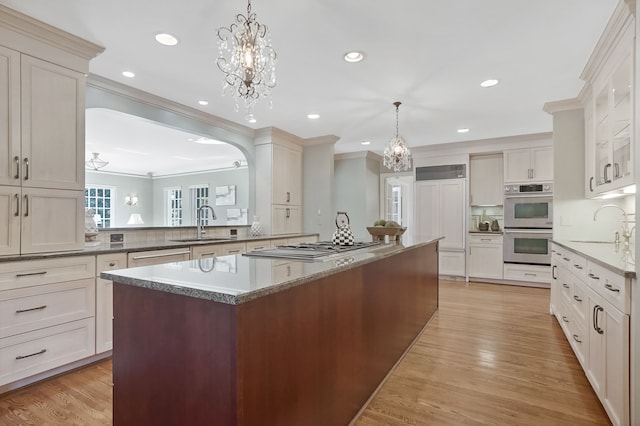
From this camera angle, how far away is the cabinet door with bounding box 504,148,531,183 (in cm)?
552

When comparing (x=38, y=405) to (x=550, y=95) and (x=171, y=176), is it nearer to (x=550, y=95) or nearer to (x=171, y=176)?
(x=550, y=95)

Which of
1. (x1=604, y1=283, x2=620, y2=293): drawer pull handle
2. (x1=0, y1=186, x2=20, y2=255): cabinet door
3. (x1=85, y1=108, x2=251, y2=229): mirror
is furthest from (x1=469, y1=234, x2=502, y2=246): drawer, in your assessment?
(x1=0, y1=186, x2=20, y2=255): cabinet door

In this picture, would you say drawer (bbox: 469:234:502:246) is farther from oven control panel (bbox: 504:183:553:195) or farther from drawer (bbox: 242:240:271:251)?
drawer (bbox: 242:240:271:251)

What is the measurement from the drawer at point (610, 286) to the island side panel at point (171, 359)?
1874 millimetres

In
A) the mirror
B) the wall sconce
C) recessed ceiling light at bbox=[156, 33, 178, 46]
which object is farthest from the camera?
the wall sconce

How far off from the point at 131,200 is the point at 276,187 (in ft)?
22.3

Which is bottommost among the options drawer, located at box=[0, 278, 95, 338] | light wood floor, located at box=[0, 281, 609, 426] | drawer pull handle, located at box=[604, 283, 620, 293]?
light wood floor, located at box=[0, 281, 609, 426]

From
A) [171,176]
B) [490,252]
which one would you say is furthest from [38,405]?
[171,176]

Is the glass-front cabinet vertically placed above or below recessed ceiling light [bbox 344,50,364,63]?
below

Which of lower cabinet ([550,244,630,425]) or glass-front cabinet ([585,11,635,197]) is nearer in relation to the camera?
lower cabinet ([550,244,630,425])

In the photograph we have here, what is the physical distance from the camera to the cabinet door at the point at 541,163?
5336 mm

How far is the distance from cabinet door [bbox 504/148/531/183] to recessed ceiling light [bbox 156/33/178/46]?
5.36 metres

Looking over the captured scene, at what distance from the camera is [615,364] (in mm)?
1729

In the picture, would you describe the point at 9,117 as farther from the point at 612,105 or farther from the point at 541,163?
the point at 541,163
